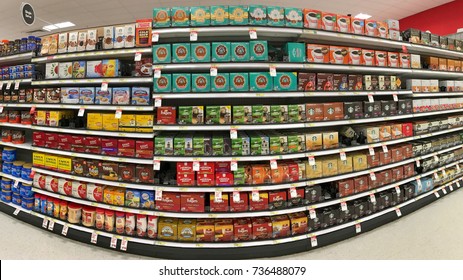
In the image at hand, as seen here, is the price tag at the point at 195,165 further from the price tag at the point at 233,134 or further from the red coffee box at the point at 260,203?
the red coffee box at the point at 260,203

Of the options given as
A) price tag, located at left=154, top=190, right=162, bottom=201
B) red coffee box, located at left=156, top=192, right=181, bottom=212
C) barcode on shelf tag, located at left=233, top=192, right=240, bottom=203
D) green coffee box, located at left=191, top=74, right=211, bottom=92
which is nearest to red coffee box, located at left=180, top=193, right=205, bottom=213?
red coffee box, located at left=156, top=192, right=181, bottom=212

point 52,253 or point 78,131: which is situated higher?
point 78,131

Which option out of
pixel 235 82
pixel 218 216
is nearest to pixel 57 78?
pixel 235 82

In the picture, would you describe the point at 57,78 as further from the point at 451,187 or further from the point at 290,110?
the point at 451,187

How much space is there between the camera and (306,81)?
7.78 ft

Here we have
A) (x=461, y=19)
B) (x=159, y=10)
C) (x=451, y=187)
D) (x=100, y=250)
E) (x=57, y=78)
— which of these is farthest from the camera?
(x=461, y=19)

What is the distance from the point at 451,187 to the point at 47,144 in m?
6.07

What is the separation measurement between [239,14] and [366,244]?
279 centimetres

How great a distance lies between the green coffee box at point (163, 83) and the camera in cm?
223

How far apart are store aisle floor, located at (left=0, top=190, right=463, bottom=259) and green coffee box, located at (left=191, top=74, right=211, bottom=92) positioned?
1851mm

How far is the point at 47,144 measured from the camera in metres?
2.72

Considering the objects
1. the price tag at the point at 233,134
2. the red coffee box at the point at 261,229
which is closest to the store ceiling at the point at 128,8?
the price tag at the point at 233,134

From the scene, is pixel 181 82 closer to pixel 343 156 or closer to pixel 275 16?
pixel 275 16

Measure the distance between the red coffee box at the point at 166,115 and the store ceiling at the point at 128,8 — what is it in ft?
12.9
